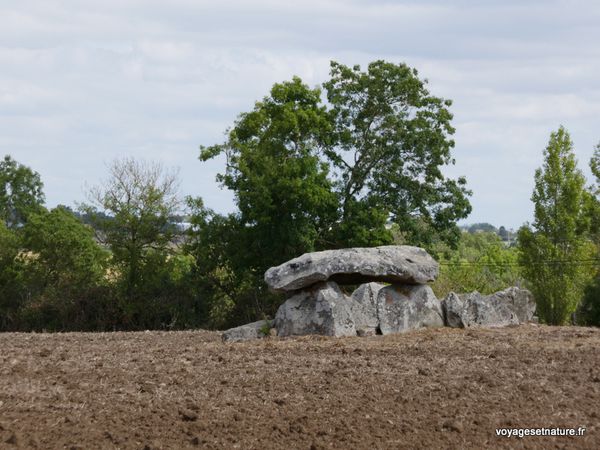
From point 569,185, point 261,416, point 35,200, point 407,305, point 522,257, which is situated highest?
point 35,200

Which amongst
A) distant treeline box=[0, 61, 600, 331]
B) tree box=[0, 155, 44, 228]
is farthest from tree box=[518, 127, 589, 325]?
tree box=[0, 155, 44, 228]

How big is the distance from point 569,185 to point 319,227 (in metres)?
8.13

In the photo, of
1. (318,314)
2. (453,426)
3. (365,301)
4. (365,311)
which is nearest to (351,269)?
(365,301)

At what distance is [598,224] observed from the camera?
39781 millimetres

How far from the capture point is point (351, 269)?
706 inches

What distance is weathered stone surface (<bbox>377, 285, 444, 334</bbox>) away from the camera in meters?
17.8

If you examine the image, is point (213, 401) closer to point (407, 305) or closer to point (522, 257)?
point (407, 305)

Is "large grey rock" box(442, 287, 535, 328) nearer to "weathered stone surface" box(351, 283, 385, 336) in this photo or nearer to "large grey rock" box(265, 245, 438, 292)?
"large grey rock" box(265, 245, 438, 292)

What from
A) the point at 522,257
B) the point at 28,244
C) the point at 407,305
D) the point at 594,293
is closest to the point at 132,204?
the point at 28,244

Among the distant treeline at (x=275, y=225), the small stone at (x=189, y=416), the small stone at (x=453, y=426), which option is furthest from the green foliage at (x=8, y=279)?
the small stone at (x=453, y=426)

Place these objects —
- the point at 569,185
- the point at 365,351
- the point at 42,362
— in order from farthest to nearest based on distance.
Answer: the point at 569,185 < the point at 365,351 < the point at 42,362

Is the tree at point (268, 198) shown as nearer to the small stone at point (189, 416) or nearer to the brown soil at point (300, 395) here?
the brown soil at point (300, 395)

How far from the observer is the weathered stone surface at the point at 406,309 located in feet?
58.4

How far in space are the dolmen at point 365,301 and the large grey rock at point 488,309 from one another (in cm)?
2
